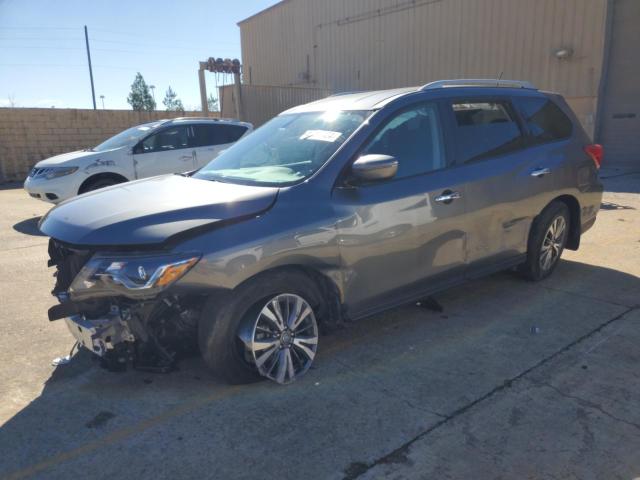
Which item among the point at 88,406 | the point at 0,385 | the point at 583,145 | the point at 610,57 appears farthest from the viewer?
the point at 610,57

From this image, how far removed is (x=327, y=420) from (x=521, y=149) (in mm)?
3048

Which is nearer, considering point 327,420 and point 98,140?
→ point 327,420

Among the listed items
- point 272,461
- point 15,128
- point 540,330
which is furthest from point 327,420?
point 15,128

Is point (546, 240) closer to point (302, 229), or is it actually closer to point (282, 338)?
point (302, 229)

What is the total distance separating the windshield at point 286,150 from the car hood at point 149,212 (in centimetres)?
28

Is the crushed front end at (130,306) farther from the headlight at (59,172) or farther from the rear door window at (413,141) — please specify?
the headlight at (59,172)

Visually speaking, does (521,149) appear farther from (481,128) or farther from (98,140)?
(98,140)

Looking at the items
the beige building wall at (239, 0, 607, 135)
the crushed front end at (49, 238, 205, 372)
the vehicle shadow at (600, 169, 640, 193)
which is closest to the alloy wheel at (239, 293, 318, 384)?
the crushed front end at (49, 238, 205, 372)

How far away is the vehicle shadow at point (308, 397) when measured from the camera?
2.74 metres

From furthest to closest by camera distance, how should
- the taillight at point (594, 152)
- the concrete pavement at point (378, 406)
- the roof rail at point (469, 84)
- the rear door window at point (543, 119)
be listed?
the taillight at point (594, 152) < the rear door window at point (543, 119) < the roof rail at point (469, 84) < the concrete pavement at point (378, 406)

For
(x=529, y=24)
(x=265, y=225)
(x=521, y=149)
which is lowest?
(x=265, y=225)

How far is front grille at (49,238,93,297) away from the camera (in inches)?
125

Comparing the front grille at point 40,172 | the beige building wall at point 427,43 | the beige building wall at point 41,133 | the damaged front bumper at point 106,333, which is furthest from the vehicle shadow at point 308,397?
the beige building wall at point 41,133

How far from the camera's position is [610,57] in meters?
14.2
